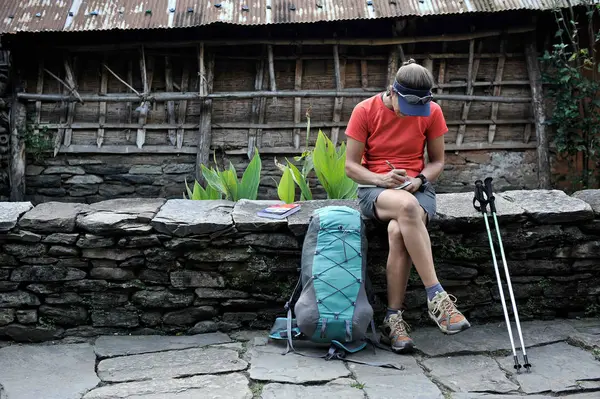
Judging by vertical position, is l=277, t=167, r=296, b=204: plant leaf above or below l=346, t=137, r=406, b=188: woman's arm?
below

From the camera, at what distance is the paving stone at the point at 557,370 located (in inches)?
123

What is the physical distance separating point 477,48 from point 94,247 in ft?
17.7

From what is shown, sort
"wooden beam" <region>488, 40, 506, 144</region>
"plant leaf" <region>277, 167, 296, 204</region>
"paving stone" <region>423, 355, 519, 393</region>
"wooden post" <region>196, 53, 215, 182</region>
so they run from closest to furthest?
"paving stone" <region>423, 355, 519, 393</region> → "plant leaf" <region>277, 167, 296, 204</region> → "wooden post" <region>196, 53, 215, 182</region> → "wooden beam" <region>488, 40, 506, 144</region>

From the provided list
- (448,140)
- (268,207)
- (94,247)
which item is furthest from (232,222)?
(448,140)

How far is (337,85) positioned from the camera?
7.48 meters

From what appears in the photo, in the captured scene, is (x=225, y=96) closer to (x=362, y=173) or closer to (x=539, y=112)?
(x=539, y=112)

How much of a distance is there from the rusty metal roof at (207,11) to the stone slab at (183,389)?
455cm

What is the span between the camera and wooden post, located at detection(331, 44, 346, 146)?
747 cm

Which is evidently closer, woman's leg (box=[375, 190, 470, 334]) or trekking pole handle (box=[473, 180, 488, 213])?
woman's leg (box=[375, 190, 470, 334])

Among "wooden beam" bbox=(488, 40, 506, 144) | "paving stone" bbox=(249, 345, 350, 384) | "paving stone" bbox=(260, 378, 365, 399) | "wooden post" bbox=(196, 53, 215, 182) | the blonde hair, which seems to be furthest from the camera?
"wooden beam" bbox=(488, 40, 506, 144)

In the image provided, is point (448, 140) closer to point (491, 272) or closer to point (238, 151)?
point (238, 151)

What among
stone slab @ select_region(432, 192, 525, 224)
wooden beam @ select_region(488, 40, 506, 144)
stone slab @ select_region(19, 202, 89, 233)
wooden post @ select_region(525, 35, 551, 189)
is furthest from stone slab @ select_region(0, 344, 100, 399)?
wooden post @ select_region(525, 35, 551, 189)

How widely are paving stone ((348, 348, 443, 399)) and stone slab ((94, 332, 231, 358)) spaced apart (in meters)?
0.91

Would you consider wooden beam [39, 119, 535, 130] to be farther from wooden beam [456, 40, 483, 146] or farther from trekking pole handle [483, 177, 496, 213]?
trekking pole handle [483, 177, 496, 213]
